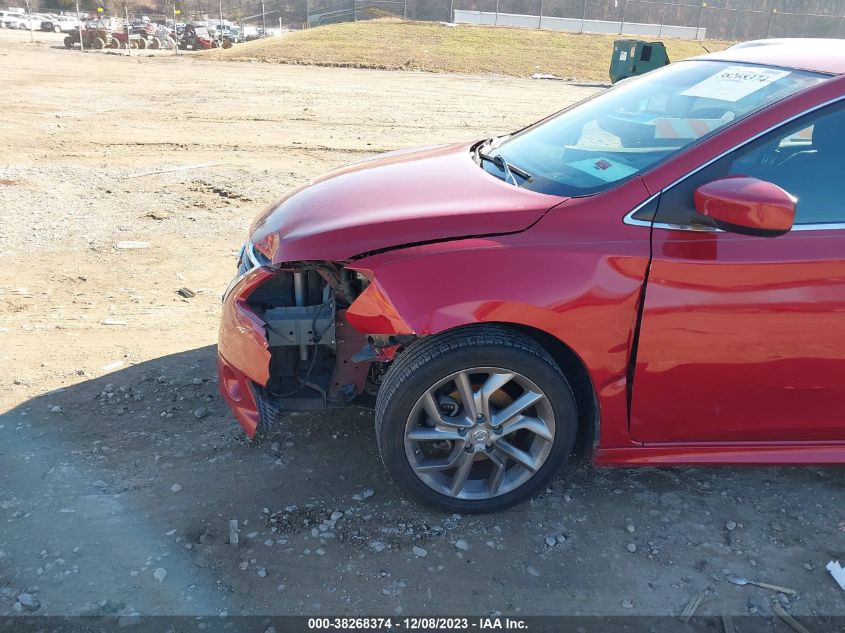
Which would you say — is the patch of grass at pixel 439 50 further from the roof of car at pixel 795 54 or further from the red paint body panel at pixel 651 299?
the red paint body panel at pixel 651 299

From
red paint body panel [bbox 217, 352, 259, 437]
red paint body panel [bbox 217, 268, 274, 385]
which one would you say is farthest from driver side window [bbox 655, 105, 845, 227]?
red paint body panel [bbox 217, 352, 259, 437]

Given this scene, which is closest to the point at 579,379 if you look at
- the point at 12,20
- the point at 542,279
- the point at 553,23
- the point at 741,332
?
the point at 542,279

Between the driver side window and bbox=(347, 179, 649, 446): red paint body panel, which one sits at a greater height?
the driver side window

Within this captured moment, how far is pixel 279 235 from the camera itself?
120 inches

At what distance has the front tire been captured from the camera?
2713mm

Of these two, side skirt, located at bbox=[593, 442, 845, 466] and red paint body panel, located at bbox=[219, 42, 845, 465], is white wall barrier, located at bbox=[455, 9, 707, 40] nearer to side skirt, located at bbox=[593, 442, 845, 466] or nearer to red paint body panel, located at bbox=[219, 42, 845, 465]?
red paint body panel, located at bbox=[219, 42, 845, 465]

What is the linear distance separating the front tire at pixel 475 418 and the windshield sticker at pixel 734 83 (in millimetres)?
1490

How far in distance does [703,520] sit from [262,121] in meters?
12.1

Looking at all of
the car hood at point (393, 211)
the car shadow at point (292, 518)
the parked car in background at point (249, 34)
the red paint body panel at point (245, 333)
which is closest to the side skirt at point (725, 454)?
the car shadow at point (292, 518)

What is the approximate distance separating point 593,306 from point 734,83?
1.39 meters

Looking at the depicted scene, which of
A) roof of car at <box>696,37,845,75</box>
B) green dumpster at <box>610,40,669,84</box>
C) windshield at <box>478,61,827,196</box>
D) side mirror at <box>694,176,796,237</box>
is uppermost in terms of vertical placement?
green dumpster at <box>610,40,669,84</box>

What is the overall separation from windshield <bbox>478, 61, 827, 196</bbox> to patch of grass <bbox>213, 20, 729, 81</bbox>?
1018 inches

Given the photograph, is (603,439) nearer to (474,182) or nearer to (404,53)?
(474,182)

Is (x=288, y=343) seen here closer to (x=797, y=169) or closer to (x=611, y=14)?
(x=797, y=169)
